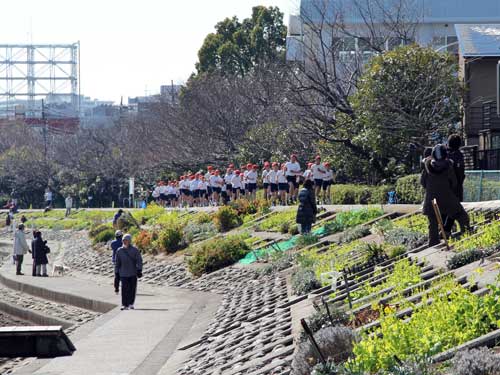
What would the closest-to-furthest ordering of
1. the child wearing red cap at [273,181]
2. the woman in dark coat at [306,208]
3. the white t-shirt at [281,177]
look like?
the woman in dark coat at [306,208]
the white t-shirt at [281,177]
the child wearing red cap at [273,181]

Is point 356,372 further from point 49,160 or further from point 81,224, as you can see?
point 49,160

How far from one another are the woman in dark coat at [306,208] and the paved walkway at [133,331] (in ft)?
10.8

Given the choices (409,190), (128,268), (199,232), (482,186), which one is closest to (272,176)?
(199,232)

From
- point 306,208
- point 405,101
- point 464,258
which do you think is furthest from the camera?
point 405,101

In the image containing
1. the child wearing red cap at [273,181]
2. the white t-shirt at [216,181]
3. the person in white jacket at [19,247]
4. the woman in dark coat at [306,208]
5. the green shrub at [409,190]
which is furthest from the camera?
the white t-shirt at [216,181]

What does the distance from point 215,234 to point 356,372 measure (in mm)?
26342

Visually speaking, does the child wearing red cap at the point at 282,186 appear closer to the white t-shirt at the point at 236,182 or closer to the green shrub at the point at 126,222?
the white t-shirt at the point at 236,182

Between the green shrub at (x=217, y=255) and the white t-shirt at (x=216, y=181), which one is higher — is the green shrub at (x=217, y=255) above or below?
below

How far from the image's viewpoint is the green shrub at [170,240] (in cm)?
3628

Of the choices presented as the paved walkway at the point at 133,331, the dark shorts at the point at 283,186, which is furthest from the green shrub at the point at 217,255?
the dark shorts at the point at 283,186

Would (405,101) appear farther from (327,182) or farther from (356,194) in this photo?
(327,182)

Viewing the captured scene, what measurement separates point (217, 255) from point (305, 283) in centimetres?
1061

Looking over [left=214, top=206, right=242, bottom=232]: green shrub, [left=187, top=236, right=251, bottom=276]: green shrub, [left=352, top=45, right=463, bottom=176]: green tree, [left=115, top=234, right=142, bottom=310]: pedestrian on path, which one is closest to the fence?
[left=187, top=236, right=251, bottom=276]: green shrub

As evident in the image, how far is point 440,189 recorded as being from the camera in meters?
18.1
